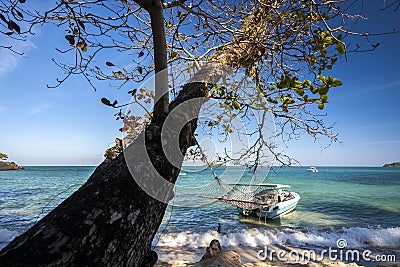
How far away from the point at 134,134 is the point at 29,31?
41.0 inches

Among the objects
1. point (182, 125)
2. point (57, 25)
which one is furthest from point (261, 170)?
point (57, 25)

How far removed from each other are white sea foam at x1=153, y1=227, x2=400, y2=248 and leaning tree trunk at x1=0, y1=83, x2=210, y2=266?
9.55 meters

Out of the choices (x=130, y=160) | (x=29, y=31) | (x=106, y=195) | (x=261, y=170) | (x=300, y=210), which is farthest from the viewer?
(x=300, y=210)

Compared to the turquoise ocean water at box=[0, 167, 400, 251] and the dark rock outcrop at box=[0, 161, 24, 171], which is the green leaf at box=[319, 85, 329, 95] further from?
the dark rock outcrop at box=[0, 161, 24, 171]

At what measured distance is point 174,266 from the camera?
21.7ft

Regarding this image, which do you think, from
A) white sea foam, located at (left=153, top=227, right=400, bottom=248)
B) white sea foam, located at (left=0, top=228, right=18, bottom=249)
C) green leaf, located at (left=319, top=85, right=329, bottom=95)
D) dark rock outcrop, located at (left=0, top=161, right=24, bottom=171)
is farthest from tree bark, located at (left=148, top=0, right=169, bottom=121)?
dark rock outcrop, located at (left=0, top=161, right=24, bottom=171)

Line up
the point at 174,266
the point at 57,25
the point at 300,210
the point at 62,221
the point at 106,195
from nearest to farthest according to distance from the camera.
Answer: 1. the point at 62,221
2. the point at 106,195
3. the point at 57,25
4. the point at 174,266
5. the point at 300,210

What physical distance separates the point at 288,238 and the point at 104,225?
444 inches

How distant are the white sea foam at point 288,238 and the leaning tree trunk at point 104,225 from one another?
9.55 m

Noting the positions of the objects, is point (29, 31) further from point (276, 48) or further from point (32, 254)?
point (276, 48)

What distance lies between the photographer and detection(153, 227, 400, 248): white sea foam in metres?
9.93

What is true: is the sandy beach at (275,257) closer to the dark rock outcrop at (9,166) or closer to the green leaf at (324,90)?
the green leaf at (324,90)

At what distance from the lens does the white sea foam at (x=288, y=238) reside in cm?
993

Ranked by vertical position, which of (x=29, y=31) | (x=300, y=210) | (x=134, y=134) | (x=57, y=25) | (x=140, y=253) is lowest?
(x=300, y=210)
